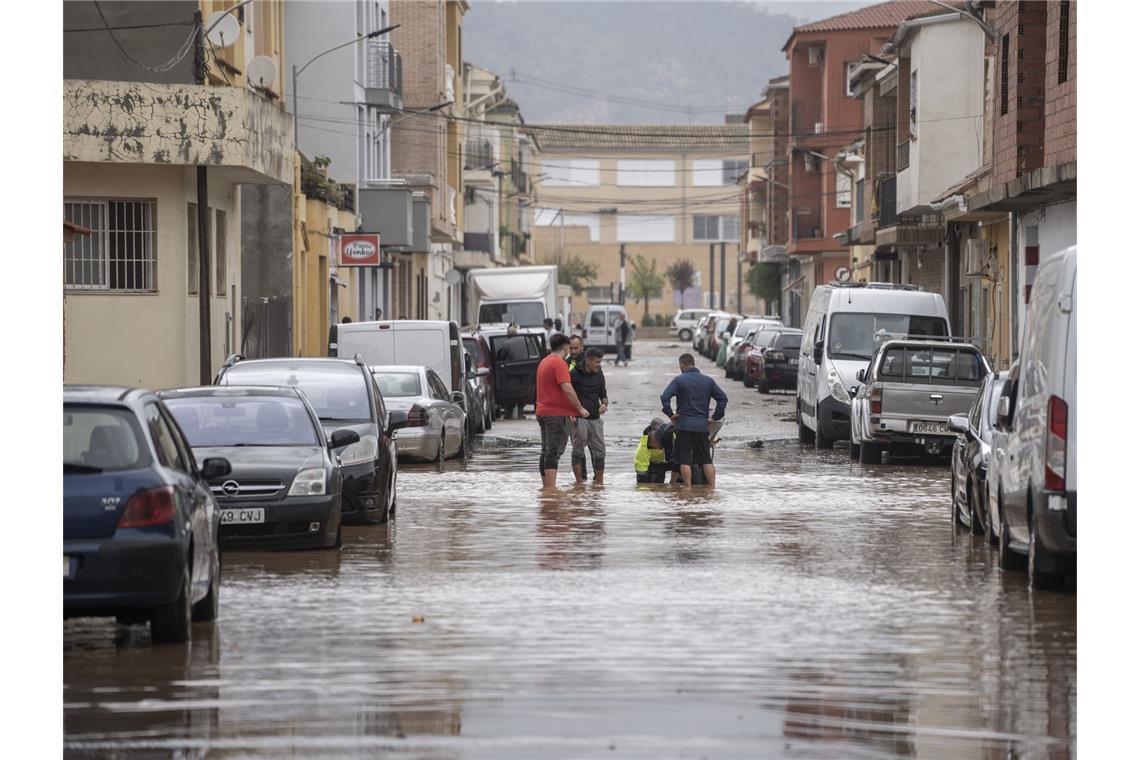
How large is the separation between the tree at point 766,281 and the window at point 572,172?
152ft

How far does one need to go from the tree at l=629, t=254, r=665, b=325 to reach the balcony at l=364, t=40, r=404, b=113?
266 feet

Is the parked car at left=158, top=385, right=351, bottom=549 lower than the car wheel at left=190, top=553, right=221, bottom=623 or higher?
higher

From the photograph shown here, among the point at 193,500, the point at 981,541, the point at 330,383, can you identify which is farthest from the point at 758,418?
the point at 193,500

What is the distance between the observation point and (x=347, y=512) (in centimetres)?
1795

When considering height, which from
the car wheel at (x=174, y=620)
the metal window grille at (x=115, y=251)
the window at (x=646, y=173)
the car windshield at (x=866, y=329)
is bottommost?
the car wheel at (x=174, y=620)

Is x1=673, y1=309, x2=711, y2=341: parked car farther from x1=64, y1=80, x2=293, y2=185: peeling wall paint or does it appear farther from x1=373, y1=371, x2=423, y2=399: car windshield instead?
x1=373, y1=371, x2=423, y2=399: car windshield

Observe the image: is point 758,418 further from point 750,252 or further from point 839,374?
point 750,252

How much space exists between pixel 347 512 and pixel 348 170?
41.5 m

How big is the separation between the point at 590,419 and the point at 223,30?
1196 centimetres

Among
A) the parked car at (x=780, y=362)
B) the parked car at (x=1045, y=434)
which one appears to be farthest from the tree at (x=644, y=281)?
the parked car at (x=1045, y=434)

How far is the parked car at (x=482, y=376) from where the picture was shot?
3394 centimetres

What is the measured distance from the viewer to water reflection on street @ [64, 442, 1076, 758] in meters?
8.13

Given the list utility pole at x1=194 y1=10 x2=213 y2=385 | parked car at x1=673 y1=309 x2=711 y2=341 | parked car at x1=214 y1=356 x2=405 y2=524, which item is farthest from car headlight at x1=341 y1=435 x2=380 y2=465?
parked car at x1=673 y1=309 x2=711 y2=341

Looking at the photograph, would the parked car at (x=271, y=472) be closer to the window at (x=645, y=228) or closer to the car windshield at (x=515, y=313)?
the car windshield at (x=515, y=313)
